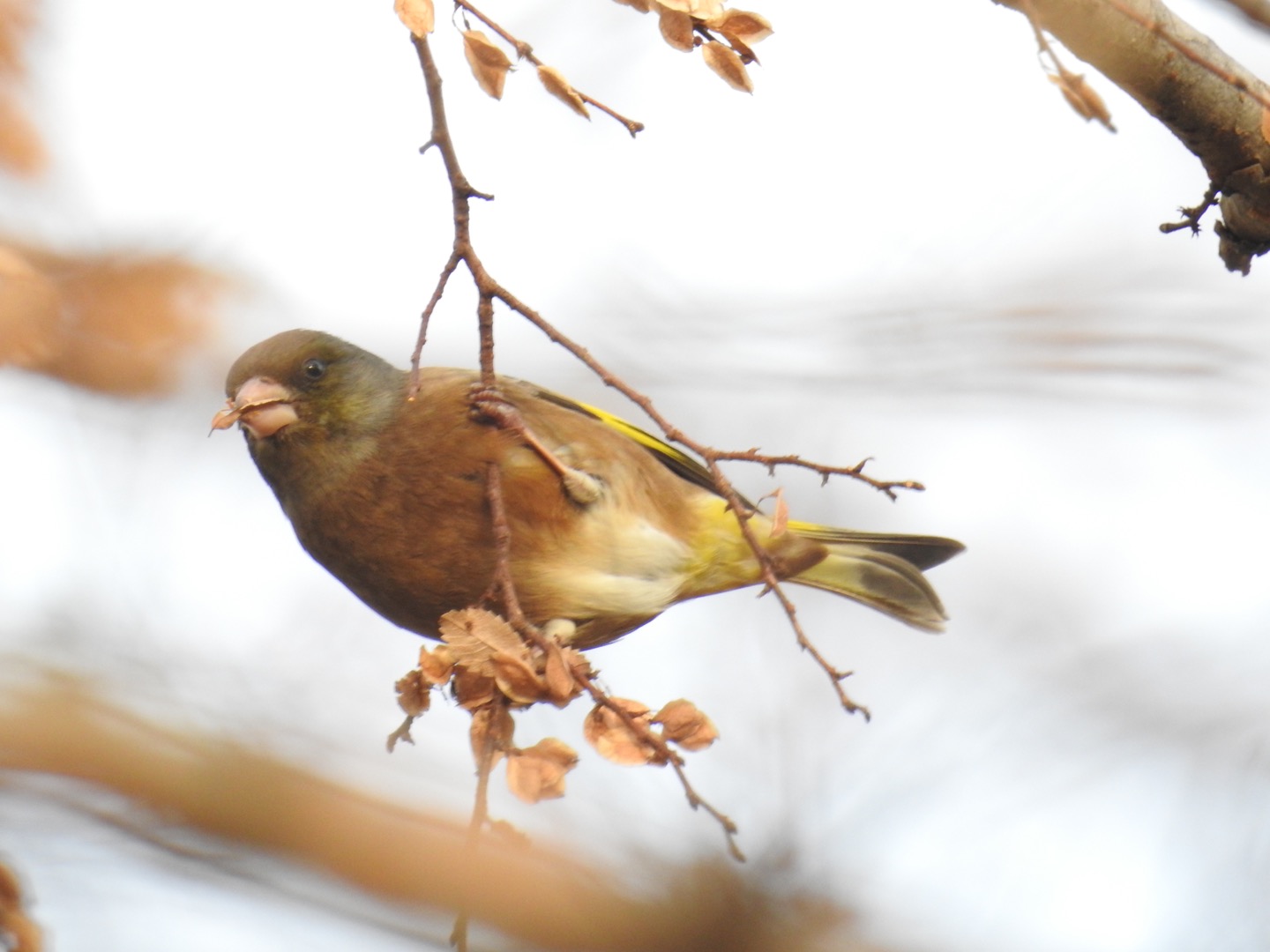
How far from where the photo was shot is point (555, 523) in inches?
122

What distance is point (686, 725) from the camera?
2088 millimetres

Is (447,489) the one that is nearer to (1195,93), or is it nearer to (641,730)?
Answer: (641,730)

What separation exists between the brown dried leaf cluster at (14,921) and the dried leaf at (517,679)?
75 centimetres

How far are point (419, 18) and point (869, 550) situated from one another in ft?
8.54

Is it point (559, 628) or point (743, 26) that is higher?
point (743, 26)

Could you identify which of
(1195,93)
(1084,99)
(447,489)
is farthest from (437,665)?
(1195,93)

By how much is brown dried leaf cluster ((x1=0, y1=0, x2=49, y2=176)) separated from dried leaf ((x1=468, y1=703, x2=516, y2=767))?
11.9 feet

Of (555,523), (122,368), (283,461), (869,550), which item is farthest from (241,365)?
(122,368)

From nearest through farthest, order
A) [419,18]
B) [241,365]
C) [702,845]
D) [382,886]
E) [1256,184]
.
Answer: [419,18], [1256,184], [241,365], [382,886], [702,845]

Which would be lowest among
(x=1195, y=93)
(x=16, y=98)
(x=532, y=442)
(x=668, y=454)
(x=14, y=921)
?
(x=14, y=921)

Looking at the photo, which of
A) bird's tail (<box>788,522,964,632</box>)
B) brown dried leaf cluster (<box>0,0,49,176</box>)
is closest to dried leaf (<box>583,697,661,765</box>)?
bird's tail (<box>788,522,964,632</box>)

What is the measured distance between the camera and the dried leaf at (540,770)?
203cm

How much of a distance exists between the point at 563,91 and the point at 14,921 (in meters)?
1.45

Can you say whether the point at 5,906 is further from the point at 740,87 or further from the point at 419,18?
the point at 740,87
